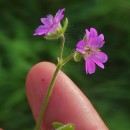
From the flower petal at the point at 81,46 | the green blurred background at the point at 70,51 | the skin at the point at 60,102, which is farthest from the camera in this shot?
the green blurred background at the point at 70,51

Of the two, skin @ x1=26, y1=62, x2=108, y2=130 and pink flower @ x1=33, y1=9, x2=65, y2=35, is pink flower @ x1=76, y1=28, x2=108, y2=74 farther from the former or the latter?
skin @ x1=26, y1=62, x2=108, y2=130

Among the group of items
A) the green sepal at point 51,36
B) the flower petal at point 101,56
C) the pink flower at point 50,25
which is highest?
the pink flower at point 50,25

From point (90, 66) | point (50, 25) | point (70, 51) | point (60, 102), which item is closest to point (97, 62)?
point (90, 66)

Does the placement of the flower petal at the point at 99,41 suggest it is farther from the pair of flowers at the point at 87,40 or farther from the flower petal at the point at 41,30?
the flower petal at the point at 41,30

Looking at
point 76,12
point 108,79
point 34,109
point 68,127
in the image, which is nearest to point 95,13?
point 76,12

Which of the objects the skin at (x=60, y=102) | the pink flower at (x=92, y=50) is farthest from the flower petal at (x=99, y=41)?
the skin at (x=60, y=102)

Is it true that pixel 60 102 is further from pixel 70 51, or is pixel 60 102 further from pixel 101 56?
pixel 70 51
